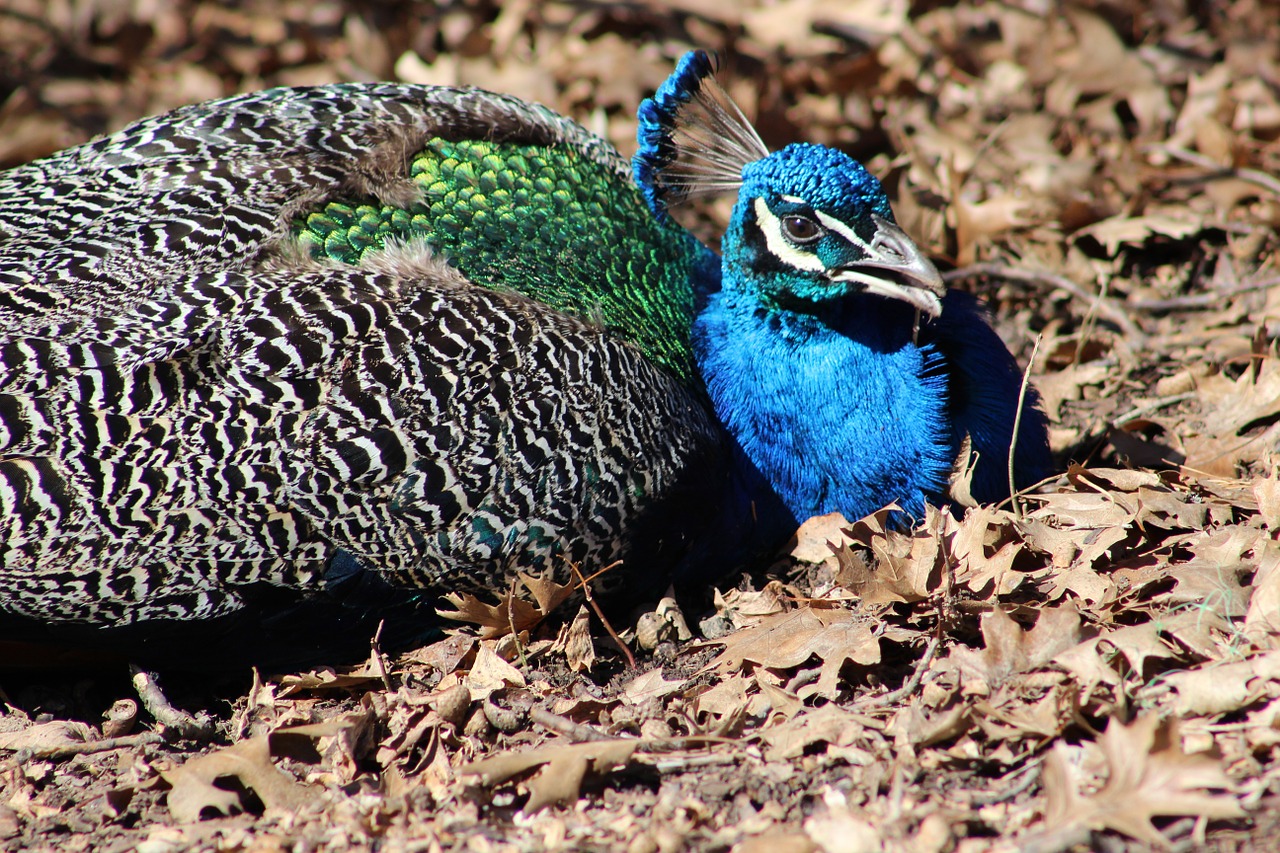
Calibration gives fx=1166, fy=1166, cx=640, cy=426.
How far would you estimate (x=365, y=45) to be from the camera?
22.5 feet

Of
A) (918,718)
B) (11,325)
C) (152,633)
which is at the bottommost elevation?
(152,633)

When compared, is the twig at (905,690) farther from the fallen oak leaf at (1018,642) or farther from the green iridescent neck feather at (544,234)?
the green iridescent neck feather at (544,234)

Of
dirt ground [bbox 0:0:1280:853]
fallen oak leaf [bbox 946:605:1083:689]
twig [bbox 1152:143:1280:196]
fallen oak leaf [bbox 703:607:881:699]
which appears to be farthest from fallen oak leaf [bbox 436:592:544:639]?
twig [bbox 1152:143:1280:196]

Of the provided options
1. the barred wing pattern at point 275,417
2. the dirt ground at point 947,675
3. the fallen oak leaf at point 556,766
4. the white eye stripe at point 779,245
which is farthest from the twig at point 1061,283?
the fallen oak leaf at point 556,766

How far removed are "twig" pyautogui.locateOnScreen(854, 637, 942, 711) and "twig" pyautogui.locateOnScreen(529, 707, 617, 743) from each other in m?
0.67

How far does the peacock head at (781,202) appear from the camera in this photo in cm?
368

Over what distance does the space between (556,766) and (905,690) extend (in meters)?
0.92

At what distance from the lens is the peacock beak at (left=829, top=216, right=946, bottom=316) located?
3.58 meters

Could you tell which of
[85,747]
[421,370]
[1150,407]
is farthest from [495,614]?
[1150,407]

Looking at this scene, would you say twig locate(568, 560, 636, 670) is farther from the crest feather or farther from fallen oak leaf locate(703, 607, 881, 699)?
the crest feather

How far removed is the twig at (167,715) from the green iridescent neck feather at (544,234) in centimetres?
140

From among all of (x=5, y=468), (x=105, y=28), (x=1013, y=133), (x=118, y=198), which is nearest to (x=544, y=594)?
(x=5, y=468)

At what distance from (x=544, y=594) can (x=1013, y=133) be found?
411 centimetres

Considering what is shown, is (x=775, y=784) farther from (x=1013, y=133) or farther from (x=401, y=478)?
(x=1013, y=133)
